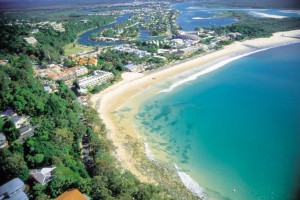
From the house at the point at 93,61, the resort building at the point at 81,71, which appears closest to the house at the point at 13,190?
the resort building at the point at 81,71

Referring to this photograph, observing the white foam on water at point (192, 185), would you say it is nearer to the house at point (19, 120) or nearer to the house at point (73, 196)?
the house at point (73, 196)

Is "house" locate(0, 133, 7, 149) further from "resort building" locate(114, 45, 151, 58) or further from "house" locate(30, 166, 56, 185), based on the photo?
"resort building" locate(114, 45, 151, 58)

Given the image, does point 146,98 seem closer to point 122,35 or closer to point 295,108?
point 295,108

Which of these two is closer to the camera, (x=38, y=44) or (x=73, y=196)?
(x=73, y=196)

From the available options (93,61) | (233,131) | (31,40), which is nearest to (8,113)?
(93,61)

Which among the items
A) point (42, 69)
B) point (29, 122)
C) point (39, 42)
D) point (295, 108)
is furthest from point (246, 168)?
point (39, 42)

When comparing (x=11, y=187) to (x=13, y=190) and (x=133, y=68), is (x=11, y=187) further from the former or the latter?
(x=133, y=68)
